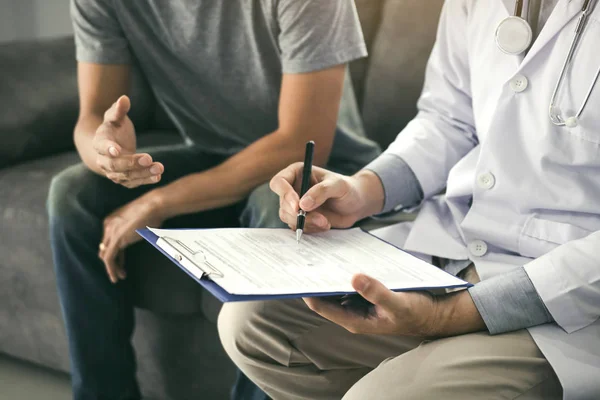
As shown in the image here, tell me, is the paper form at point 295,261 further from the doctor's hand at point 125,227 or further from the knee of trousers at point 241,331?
the doctor's hand at point 125,227

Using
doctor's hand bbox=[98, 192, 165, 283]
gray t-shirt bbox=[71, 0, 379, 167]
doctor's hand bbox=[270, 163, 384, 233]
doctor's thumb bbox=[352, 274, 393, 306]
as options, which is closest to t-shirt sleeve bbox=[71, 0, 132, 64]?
gray t-shirt bbox=[71, 0, 379, 167]

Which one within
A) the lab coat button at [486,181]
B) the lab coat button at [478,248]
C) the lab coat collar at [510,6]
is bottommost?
the lab coat button at [478,248]

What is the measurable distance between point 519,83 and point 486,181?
0.12 metres

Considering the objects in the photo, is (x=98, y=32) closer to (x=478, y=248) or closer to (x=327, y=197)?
(x=327, y=197)

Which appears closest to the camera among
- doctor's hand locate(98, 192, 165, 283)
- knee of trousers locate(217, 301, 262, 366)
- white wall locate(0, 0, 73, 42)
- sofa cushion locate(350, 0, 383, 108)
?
knee of trousers locate(217, 301, 262, 366)

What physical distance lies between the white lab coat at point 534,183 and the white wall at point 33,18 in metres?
1.67

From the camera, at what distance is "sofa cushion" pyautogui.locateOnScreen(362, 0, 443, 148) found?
1.33 meters

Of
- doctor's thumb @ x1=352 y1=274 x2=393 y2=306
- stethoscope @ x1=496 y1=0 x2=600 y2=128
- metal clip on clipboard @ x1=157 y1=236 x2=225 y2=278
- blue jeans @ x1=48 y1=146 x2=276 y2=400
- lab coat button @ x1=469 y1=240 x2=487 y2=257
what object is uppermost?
stethoscope @ x1=496 y1=0 x2=600 y2=128

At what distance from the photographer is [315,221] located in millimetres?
868

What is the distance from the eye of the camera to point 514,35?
0.85 metres

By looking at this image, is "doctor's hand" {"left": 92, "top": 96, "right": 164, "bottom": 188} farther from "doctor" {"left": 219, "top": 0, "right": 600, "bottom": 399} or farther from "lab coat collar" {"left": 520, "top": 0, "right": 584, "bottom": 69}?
"lab coat collar" {"left": 520, "top": 0, "right": 584, "bottom": 69}

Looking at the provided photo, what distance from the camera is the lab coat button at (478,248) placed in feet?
2.83

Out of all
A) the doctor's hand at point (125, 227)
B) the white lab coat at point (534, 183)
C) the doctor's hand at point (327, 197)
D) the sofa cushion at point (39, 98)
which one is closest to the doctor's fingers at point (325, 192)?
the doctor's hand at point (327, 197)

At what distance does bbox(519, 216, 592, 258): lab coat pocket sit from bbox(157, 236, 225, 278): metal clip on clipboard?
37 centimetres
